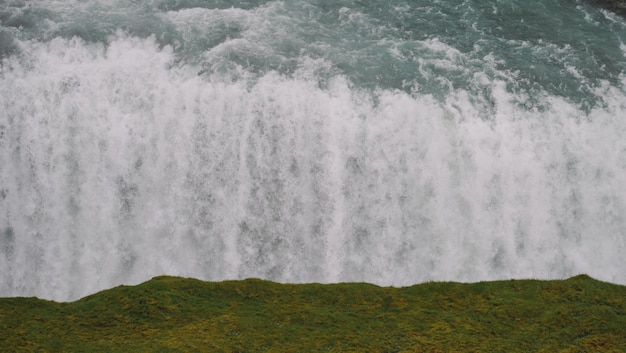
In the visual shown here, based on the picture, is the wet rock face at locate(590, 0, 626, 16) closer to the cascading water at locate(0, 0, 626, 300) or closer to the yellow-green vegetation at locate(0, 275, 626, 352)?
the cascading water at locate(0, 0, 626, 300)

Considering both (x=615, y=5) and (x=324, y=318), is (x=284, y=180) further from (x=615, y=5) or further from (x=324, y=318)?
(x=615, y=5)

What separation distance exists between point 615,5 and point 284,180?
20.7 meters

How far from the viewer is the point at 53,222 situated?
33438mm

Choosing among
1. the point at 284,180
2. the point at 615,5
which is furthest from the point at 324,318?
the point at 615,5

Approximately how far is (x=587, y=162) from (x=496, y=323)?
12.4 m

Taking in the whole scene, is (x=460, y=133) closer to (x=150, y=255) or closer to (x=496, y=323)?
(x=496, y=323)

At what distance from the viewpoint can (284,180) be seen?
3366 cm

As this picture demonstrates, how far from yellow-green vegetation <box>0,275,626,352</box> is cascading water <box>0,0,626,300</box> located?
655 cm

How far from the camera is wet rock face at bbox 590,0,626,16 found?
41.4 m

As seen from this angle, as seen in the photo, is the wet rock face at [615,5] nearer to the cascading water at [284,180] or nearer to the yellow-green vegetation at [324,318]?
the cascading water at [284,180]

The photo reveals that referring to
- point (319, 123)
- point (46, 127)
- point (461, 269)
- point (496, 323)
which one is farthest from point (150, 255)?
point (496, 323)

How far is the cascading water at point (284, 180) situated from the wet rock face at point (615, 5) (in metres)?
8.40

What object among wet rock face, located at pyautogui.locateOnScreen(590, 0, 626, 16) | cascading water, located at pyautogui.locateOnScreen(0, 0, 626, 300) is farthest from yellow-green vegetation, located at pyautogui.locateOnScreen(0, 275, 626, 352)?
wet rock face, located at pyautogui.locateOnScreen(590, 0, 626, 16)

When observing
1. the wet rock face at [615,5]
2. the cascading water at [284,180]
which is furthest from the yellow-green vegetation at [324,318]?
the wet rock face at [615,5]
